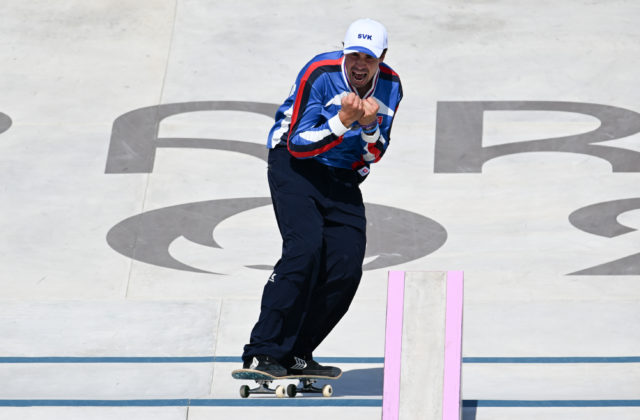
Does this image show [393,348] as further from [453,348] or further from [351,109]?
[351,109]

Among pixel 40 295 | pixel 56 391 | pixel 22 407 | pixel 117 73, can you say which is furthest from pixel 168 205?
pixel 22 407

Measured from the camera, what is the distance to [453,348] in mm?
5539

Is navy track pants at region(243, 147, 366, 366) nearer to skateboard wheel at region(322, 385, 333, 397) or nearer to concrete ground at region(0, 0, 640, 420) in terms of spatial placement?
skateboard wheel at region(322, 385, 333, 397)

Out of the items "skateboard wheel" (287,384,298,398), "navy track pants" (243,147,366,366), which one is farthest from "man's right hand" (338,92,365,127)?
"skateboard wheel" (287,384,298,398)

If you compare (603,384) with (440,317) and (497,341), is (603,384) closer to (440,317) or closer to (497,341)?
(497,341)

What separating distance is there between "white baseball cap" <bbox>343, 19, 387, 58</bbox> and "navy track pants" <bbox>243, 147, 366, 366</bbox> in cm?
68

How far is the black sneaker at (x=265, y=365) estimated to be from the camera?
20.3ft

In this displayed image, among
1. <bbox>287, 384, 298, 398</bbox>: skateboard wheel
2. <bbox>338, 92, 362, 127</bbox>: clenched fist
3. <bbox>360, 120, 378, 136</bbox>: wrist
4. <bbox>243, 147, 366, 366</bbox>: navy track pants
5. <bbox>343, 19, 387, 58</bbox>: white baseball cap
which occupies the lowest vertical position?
<bbox>287, 384, 298, 398</bbox>: skateboard wheel

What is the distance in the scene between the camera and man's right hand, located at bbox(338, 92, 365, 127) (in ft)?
19.4

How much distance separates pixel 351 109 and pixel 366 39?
0.35m

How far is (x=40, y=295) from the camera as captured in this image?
877 centimetres

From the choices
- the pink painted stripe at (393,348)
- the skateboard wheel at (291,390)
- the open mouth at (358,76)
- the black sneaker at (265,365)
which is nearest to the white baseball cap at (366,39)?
the open mouth at (358,76)

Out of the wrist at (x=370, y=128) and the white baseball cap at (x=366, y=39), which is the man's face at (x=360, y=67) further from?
the wrist at (x=370, y=128)

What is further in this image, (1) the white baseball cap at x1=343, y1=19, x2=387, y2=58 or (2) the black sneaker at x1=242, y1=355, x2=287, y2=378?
(2) the black sneaker at x1=242, y1=355, x2=287, y2=378
